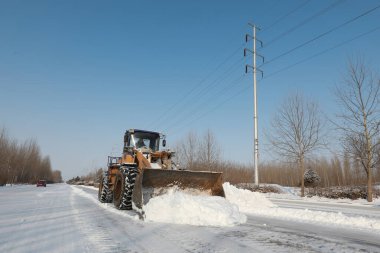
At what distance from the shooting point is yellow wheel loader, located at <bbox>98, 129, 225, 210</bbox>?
340 inches

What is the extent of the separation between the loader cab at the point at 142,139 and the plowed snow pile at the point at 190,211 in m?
4.51

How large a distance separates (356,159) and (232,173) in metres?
21.5

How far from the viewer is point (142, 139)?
1282cm

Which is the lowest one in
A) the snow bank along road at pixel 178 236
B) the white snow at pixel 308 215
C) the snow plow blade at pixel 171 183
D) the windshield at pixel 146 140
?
the snow bank along road at pixel 178 236

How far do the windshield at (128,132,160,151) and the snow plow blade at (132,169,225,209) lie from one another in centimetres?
385

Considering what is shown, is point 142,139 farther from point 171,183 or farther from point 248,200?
point 248,200

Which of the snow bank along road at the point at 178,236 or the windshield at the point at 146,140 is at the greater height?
the windshield at the point at 146,140

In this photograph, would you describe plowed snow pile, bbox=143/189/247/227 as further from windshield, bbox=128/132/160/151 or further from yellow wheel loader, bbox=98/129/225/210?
windshield, bbox=128/132/160/151

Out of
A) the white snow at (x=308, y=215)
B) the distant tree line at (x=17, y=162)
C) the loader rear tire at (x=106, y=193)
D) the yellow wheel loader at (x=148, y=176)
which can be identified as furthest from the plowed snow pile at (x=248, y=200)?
the distant tree line at (x=17, y=162)

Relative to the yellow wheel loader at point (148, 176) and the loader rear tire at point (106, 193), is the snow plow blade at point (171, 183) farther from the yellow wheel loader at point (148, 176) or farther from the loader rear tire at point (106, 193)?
the loader rear tire at point (106, 193)

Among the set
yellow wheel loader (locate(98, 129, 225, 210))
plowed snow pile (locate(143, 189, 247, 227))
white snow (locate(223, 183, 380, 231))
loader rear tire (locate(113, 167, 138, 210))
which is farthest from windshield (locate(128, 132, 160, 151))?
plowed snow pile (locate(143, 189, 247, 227))

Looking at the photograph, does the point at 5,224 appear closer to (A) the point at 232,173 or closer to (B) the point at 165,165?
(B) the point at 165,165

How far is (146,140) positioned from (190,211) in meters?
5.64

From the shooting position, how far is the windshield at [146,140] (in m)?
12.6
